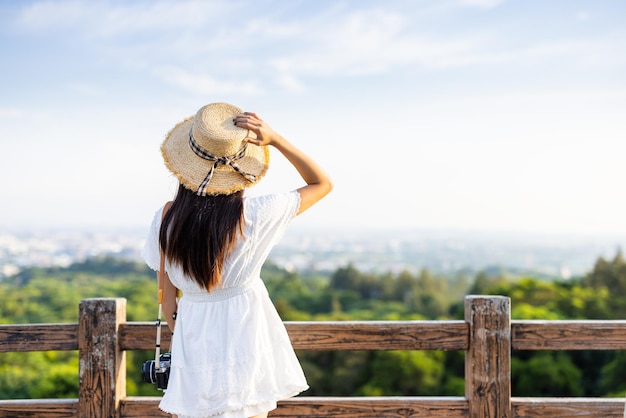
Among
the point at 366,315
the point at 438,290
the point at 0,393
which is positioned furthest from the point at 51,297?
the point at 438,290

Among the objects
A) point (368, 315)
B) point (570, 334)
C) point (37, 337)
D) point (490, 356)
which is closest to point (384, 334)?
point (490, 356)

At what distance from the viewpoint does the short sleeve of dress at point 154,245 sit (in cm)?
207

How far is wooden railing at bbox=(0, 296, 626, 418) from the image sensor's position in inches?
111

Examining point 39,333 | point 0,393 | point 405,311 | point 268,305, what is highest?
point 268,305

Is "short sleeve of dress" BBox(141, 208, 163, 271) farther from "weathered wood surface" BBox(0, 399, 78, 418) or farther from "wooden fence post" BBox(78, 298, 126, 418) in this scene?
"weathered wood surface" BBox(0, 399, 78, 418)

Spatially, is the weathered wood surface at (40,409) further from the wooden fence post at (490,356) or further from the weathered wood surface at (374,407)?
the wooden fence post at (490,356)

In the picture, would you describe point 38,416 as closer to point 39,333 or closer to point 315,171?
point 39,333

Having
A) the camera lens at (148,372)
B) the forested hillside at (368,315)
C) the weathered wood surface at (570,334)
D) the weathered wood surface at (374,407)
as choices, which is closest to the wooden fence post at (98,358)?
the camera lens at (148,372)

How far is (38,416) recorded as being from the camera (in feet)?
9.34

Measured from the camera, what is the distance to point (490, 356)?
2.85m

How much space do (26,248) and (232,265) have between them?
80892mm

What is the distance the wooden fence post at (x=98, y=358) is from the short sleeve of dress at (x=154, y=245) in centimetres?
81

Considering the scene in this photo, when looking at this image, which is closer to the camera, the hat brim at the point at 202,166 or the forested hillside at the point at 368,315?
the hat brim at the point at 202,166

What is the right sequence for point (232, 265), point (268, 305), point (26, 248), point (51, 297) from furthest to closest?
point (26, 248)
point (51, 297)
point (268, 305)
point (232, 265)
